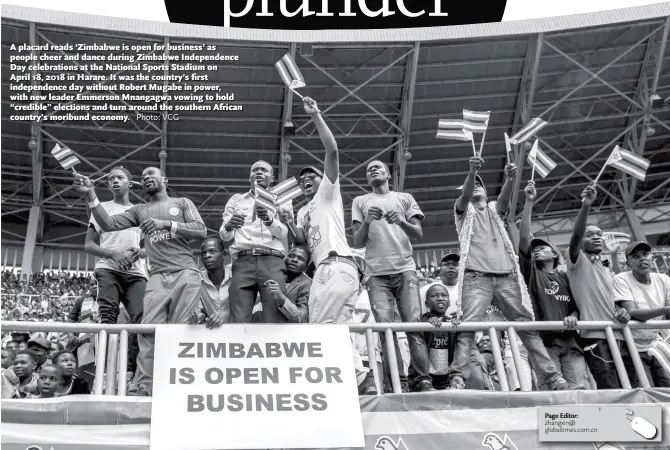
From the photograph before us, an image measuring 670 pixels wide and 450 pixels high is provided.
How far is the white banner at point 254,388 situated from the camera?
4.59 meters

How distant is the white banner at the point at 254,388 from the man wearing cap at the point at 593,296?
1830 millimetres

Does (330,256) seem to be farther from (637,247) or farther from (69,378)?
(637,247)

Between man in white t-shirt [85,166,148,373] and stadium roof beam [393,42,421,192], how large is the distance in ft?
36.9

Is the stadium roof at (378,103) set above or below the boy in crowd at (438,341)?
above

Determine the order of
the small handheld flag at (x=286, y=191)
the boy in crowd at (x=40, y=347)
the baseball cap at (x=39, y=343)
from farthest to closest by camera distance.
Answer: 1. the baseball cap at (x=39, y=343)
2. the boy in crowd at (x=40, y=347)
3. the small handheld flag at (x=286, y=191)

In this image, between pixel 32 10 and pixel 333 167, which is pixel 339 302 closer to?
pixel 333 167

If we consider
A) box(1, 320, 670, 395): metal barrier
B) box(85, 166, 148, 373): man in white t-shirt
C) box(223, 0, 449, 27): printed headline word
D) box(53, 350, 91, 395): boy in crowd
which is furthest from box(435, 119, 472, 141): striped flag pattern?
box(223, 0, 449, 27): printed headline word

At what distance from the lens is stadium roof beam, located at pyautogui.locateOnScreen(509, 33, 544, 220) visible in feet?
54.5

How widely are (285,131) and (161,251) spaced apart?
39.6ft

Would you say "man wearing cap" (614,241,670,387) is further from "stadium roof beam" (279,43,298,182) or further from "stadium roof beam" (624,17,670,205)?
"stadium roof beam" (624,17,670,205)

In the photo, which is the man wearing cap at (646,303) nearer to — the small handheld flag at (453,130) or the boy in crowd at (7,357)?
the small handheld flag at (453,130)

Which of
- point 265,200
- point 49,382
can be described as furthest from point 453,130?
point 49,382

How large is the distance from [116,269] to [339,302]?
5.90 ft

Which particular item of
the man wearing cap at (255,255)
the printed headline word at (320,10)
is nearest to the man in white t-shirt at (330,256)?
the man wearing cap at (255,255)
